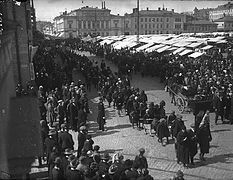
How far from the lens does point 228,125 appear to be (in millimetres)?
13289

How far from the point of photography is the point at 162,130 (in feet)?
36.0

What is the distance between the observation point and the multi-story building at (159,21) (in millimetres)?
106625

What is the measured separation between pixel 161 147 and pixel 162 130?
1.77 ft

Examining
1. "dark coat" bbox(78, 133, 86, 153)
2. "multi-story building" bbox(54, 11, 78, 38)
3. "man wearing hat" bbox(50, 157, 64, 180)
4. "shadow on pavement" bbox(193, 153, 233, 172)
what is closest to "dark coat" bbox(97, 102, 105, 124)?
"dark coat" bbox(78, 133, 86, 153)

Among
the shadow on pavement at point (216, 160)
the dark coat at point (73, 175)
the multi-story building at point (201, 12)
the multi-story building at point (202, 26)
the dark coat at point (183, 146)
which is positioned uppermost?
the multi-story building at point (201, 12)

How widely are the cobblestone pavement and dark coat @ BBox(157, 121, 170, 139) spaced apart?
379 millimetres

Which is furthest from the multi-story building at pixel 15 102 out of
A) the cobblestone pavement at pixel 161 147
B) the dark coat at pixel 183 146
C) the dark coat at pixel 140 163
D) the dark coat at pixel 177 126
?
the dark coat at pixel 177 126

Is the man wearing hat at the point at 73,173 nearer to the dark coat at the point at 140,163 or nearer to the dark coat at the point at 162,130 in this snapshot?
the dark coat at the point at 140,163

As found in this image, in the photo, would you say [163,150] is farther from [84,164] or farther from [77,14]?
[77,14]

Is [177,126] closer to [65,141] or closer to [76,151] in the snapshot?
[76,151]

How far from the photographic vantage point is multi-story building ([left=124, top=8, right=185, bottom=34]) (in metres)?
107

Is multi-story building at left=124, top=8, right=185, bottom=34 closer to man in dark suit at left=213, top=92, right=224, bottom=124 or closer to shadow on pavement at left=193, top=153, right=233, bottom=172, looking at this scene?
man in dark suit at left=213, top=92, right=224, bottom=124

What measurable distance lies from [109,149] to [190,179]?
3132 millimetres

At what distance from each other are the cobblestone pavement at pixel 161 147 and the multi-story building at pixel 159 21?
9351cm
